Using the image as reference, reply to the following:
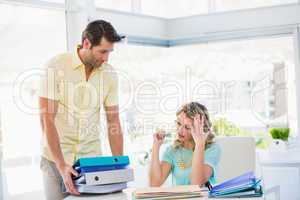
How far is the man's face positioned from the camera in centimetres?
293

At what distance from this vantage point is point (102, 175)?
2348 millimetres

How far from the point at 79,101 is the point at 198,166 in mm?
788

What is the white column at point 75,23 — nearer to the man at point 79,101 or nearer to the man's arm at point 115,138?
the man at point 79,101

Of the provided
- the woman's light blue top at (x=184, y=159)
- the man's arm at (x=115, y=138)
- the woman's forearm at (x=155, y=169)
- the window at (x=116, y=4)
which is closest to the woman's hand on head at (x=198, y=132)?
the woman's light blue top at (x=184, y=159)

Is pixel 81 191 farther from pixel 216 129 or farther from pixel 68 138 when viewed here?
pixel 216 129

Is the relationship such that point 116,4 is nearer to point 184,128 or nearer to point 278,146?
point 184,128

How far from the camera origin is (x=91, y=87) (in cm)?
302

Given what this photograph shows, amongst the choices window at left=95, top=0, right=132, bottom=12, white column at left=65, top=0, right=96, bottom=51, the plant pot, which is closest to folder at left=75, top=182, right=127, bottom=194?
white column at left=65, top=0, right=96, bottom=51

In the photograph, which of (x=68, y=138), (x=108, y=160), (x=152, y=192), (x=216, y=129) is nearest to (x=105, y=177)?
(x=108, y=160)

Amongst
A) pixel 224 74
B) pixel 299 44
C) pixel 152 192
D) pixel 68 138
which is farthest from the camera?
pixel 224 74

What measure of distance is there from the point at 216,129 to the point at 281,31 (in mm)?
932

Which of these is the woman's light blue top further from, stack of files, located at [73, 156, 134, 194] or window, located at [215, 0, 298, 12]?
window, located at [215, 0, 298, 12]

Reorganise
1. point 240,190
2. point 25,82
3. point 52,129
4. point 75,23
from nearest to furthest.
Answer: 1. point 240,190
2. point 52,129
3. point 25,82
4. point 75,23

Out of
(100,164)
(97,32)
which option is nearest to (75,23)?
(97,32)
